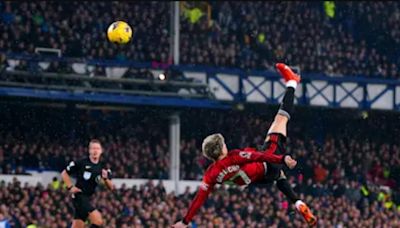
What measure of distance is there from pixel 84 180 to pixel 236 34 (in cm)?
1705

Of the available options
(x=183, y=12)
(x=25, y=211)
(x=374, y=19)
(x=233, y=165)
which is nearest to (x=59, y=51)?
(x=183, y=12)

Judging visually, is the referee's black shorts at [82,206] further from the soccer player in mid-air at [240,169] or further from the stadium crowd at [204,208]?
the stadium crowd at [204,208]

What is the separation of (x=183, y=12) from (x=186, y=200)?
8.29 metres

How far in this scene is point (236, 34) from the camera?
3694 centimetres

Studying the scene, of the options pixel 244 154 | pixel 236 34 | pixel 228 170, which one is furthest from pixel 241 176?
pixel 236 34

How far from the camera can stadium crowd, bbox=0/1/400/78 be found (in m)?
33.5

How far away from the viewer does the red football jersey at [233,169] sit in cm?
1716

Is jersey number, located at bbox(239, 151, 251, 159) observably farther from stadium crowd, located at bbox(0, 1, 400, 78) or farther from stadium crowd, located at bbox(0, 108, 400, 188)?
stadium crowd, located at bbox(0, 1, 400, 78)

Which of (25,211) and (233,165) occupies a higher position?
(233,165)

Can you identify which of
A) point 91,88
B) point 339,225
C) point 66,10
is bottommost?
point 339,225

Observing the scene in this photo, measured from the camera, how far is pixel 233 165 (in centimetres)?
1728

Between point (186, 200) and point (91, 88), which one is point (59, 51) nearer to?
point (91, 88)

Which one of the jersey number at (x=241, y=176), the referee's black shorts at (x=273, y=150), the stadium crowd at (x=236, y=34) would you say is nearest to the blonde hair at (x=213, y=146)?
the jersey number at (x=241, y=176)

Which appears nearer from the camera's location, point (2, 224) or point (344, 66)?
point (2, 224)
